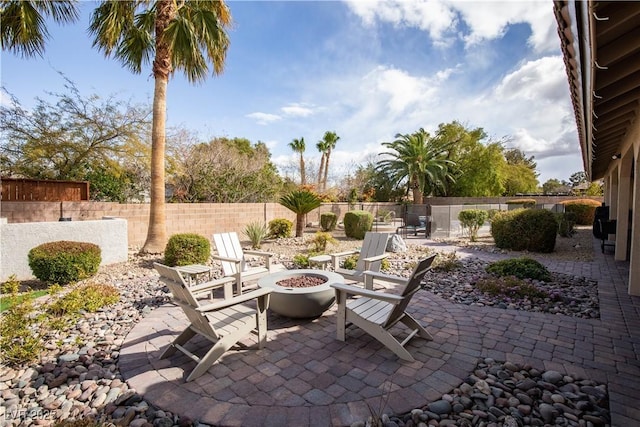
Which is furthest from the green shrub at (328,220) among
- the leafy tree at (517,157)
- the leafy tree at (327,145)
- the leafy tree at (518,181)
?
the leafy tree at (517,157)

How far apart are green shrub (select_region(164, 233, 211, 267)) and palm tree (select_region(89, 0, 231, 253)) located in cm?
176

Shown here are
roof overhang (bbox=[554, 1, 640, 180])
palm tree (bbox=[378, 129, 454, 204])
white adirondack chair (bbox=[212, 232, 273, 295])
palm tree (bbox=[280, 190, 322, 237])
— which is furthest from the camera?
palm tree (bbox=[378, 129, 454, 204])

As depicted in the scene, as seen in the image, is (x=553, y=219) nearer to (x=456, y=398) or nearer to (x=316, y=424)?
(x=456, y=398)

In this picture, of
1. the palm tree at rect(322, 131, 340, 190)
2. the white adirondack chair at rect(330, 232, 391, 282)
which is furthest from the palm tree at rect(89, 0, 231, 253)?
the palm tree at rect(322, 131, 340, 190)

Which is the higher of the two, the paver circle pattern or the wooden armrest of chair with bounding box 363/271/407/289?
the wooden armrest of chair with bounding box 363/271/407/289

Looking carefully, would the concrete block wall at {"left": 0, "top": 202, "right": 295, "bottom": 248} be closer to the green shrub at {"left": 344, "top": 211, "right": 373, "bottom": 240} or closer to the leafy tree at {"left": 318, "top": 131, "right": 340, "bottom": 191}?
the green shrub at {"left": 344, "top": 211, "right": 373, "bottom": 240}

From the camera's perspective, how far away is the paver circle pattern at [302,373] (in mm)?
2164

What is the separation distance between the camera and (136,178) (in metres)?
11.4

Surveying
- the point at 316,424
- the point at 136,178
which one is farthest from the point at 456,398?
the point at 136,178

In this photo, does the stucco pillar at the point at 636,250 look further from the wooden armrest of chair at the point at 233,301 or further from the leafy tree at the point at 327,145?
the leafy tree at the point at 327,145

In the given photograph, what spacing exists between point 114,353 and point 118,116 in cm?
1065

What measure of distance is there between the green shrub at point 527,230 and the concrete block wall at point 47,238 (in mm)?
10174

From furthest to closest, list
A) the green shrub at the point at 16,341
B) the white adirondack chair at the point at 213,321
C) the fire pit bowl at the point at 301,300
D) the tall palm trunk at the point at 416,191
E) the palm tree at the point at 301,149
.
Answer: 1. the palm tree at the point at 301,149
2. the tall palm trunk at the point at 416,191
3. the fire pit bowl at the point at 301,300
4. the green shrub at the point at 16,341
5. the white adirondack chair at the point at 213,321

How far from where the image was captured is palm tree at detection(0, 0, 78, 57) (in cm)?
578
